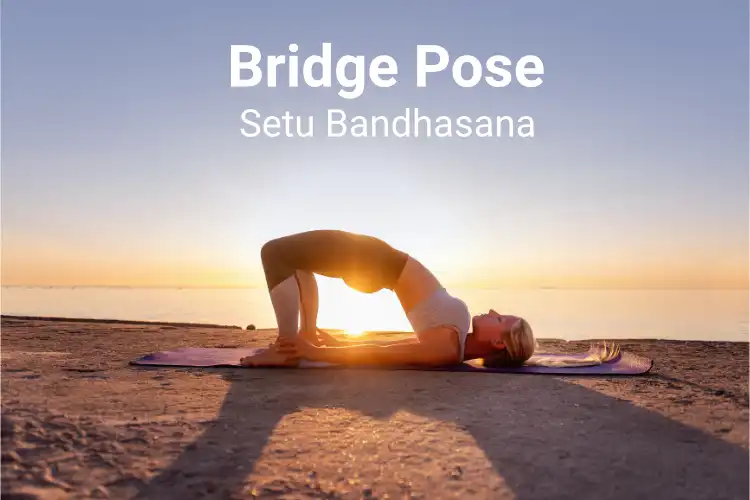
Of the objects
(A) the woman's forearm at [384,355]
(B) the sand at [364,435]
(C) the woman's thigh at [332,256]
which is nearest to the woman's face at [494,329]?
(A) the woman's forearm at [384,355]

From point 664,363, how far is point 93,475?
4153 millimetres

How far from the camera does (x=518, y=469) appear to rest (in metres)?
1.96

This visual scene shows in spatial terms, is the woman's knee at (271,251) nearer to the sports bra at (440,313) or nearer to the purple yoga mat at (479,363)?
the purple yoga mat at (479,363)

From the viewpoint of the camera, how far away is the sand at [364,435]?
71.1 inches

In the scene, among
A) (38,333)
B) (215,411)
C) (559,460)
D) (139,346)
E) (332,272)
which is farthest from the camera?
(38,333)

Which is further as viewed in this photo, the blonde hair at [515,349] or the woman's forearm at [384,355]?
the blonde hair at [515,349]

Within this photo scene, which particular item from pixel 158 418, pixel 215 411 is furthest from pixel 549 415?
pixel 158 418

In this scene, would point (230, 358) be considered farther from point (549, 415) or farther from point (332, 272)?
point (549, 415)

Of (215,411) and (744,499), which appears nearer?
(744,499)

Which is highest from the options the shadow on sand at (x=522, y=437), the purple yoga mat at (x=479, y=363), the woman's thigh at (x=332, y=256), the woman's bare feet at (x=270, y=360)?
the woman's thigh at (x=332, y=256)

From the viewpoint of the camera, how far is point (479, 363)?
4250mm

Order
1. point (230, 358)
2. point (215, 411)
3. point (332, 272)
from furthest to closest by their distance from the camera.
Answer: point (230, 358)
point (332, 272)
point (215, 411)

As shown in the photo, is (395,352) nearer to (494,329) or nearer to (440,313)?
(440,313)

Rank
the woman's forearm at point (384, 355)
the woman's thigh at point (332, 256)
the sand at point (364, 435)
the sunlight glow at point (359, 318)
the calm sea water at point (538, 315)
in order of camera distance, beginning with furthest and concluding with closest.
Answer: the calm sea water at point (538, 315)
the sunlight glow at point (359, 318)
the woman's thigh at point (332, 256)
the woman's forearm at point (384, 355)
the sand at point (364, 435)
